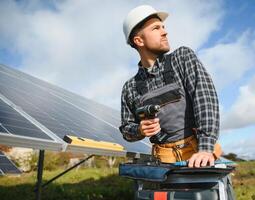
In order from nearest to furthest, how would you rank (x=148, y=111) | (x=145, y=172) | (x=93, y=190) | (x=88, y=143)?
(x=145, y=172), (x=148, y=111), (x=88, y=143), (x=93, y=190)

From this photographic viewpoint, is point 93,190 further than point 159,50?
Yes

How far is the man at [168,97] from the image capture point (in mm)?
2604

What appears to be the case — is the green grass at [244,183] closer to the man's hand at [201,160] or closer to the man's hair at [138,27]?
the man's hair at [138,27]

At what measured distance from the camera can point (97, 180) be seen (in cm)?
1114

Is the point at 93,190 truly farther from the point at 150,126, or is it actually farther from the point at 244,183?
the point at 150,126

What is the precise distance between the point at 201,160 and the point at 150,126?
0.46 meters

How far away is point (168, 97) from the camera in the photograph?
2.75m

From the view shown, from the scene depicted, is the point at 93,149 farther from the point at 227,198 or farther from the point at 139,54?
the point at 227,198

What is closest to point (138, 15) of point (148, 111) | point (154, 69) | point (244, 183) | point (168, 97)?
point (154, 69)

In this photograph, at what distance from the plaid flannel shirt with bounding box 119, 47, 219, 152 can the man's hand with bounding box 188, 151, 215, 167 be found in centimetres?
10

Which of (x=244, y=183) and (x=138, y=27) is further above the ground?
(x=138, y=27)

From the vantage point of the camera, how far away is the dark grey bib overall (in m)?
2.76

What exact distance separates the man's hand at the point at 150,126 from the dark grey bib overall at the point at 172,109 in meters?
0.18

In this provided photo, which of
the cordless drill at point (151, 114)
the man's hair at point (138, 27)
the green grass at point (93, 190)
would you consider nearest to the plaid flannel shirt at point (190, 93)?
the cordless drill at point (151, 114)
